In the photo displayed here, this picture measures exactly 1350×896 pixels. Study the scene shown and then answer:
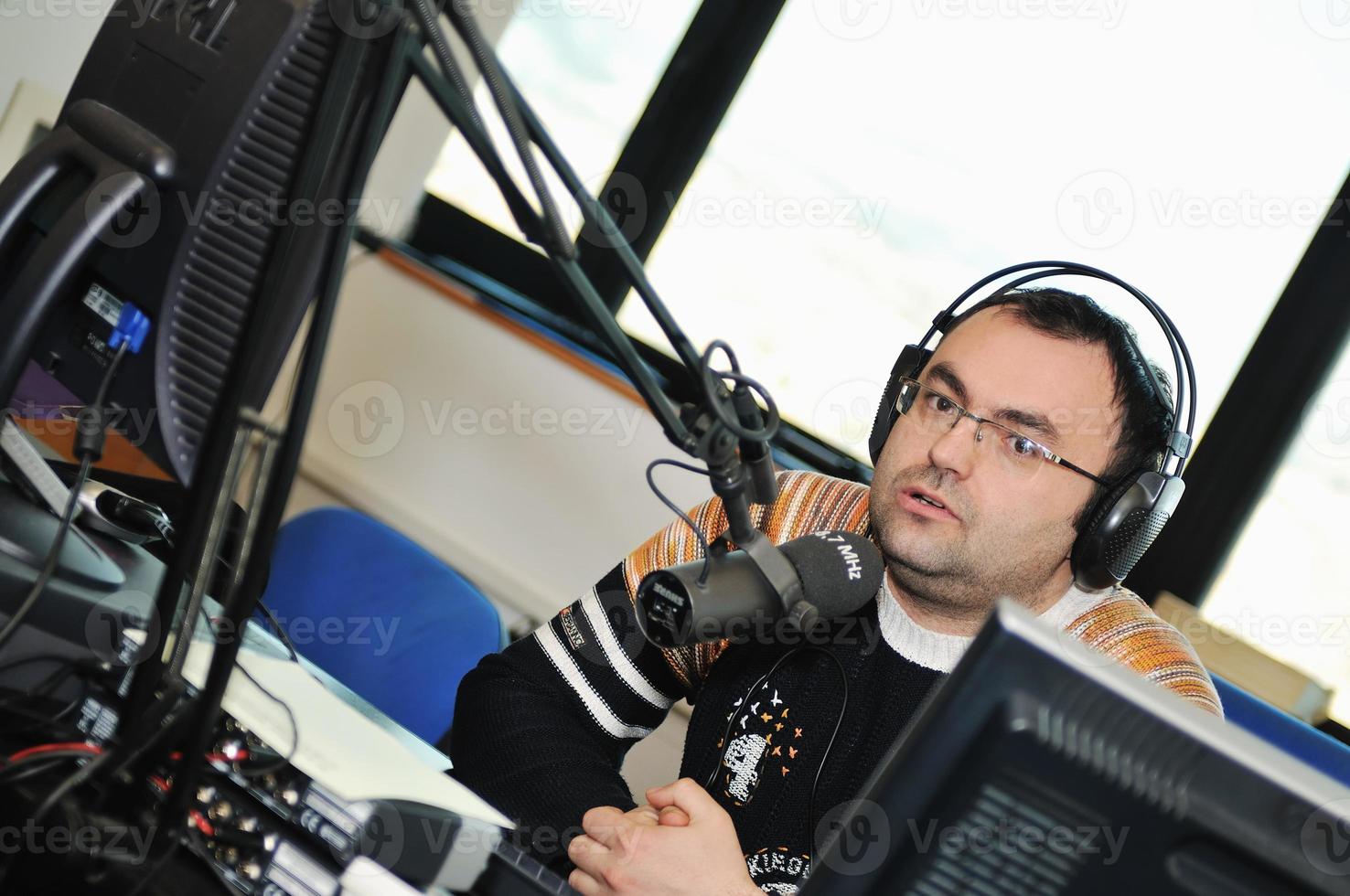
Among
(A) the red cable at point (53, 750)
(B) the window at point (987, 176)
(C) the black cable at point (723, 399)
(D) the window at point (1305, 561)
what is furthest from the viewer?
(B) the window at point (987, 176)

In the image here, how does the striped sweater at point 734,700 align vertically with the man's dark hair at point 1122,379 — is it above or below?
below

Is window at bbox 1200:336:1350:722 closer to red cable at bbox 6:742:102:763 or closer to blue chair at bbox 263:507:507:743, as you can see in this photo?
blue chair at bbox 263:507:507:743

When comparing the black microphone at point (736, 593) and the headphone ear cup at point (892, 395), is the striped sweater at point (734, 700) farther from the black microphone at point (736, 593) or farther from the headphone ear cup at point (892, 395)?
the black microphone at point (736, 593)

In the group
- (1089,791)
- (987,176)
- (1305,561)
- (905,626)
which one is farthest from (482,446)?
(1089,791)

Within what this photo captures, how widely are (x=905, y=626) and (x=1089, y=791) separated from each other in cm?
91

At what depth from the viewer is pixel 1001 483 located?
1.36 metres

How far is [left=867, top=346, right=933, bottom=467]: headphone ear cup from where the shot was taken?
1458 mm

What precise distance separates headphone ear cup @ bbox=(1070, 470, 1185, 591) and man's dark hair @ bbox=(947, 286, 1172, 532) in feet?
0.27

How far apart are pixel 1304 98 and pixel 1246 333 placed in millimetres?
442

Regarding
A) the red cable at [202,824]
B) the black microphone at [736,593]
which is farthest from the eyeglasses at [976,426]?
the red cable at [202,824]

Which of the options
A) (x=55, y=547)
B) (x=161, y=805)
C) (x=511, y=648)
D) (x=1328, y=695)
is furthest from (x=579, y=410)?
(x=161, y=805)

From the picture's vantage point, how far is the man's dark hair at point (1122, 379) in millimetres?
1379

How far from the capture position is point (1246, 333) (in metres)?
2.13

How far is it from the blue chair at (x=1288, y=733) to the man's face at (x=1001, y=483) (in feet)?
1.06
